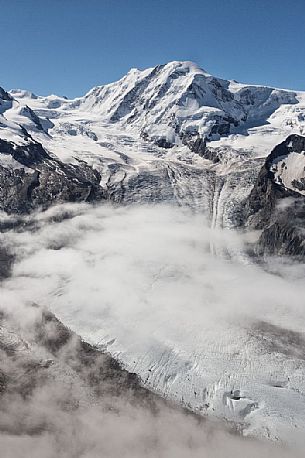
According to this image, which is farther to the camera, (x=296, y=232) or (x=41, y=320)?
(x=296, y=232)

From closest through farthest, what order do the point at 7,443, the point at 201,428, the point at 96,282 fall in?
1. the point at 7,443
2. the point at 201,428
3. the point at 96,282

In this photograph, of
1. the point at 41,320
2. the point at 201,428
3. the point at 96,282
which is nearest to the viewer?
the point at 201,428

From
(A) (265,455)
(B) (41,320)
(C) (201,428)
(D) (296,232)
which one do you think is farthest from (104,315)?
(D) (296,232)

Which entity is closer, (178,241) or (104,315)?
(104,315)

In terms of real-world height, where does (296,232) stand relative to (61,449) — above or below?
above

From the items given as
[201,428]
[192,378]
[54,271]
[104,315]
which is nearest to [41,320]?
[104,315]

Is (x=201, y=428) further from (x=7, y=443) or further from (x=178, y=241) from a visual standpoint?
(x=178, y=241)

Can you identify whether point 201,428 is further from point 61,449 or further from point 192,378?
point 61,449
